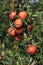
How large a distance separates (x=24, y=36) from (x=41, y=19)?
0.75 feet

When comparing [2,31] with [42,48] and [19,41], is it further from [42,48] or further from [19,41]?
[42,48]

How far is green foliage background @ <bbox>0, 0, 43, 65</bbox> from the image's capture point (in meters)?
2.49

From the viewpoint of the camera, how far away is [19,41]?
2580 millimetres

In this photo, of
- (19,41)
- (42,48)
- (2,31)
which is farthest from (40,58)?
(2,31)

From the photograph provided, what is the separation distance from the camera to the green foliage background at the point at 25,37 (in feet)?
8.18

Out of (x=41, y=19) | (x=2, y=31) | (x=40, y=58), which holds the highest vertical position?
(x=41, y=19)

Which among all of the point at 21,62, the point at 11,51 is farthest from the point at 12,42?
the point at 21,62

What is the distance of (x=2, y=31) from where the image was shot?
8.77ft

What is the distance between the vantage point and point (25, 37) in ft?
8.09

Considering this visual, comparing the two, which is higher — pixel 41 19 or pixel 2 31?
pixel 41 19

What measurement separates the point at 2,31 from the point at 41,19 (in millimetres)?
430

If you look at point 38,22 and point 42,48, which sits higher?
point 38,22

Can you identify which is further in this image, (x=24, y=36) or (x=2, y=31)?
(x=2, y=31)

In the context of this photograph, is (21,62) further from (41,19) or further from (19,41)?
(41,19)
